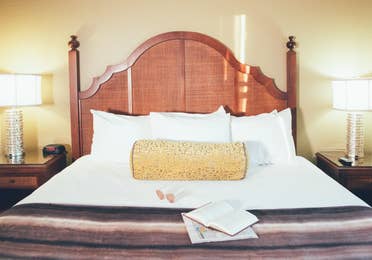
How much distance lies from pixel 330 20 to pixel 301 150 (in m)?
1.10

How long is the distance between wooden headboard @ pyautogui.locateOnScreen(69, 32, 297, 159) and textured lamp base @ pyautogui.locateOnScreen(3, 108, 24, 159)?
440 millimetres

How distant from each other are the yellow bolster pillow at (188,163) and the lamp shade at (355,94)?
1.05m

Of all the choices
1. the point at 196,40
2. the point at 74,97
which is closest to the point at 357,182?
the point at 196,40

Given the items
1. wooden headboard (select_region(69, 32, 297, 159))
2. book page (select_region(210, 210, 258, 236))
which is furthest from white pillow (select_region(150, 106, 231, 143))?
book page (select_region(210, 210, 258, 236))

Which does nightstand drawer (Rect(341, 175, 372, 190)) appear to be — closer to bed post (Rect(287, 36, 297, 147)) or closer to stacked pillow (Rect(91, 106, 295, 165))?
stacked pillow (Rect(91, 106, 295, 165))

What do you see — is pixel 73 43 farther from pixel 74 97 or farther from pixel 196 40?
pixel 196 40

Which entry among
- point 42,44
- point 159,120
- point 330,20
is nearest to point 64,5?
point 42,44

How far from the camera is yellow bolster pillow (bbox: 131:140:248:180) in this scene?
2.25m

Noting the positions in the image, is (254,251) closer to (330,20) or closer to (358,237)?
(358,237)

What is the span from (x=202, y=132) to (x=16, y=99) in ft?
4.69

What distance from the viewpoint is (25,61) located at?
313 cm

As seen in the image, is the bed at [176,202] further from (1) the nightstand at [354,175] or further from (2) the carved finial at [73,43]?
(1) the nightstand at [354,175]

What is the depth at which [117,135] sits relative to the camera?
2686 mm

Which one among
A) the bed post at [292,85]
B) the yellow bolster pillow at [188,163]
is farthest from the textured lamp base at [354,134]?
the yellow bolster pillow at [188,163]
